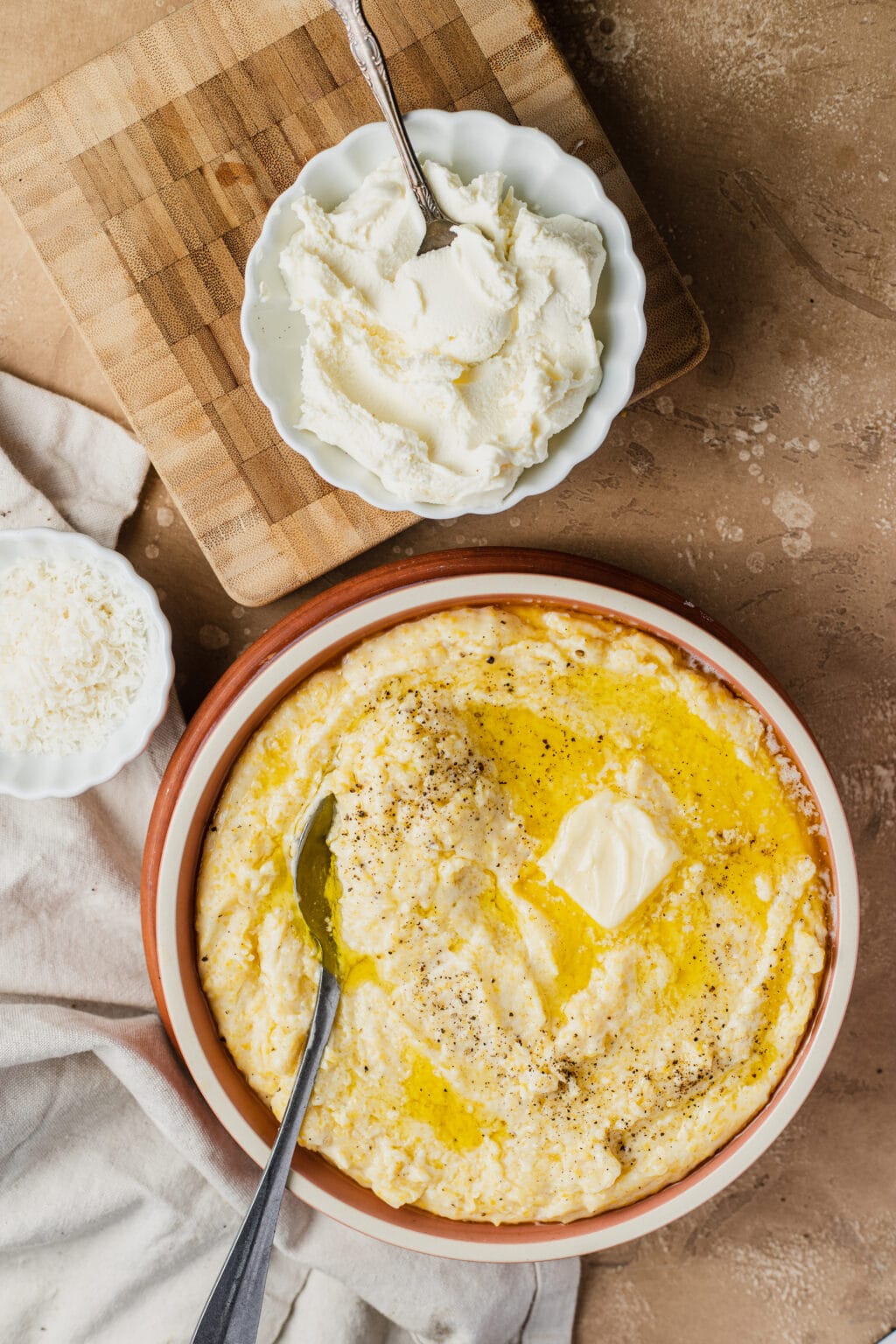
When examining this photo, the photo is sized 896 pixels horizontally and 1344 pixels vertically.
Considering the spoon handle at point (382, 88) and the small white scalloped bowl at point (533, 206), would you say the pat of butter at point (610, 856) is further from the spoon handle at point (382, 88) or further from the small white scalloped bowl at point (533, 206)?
the spoon handle at point (382, 88)

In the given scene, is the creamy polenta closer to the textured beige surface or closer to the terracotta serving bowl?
the terracotta serving bowl

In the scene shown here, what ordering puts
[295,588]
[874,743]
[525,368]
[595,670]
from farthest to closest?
[874,743], [295,588], [595,670], [525,368]

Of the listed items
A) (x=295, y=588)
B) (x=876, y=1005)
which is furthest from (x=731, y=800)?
(x=295, y=588)

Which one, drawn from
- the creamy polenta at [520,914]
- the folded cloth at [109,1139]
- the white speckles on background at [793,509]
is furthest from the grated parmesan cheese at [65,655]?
the white speckles on background at [793,509]

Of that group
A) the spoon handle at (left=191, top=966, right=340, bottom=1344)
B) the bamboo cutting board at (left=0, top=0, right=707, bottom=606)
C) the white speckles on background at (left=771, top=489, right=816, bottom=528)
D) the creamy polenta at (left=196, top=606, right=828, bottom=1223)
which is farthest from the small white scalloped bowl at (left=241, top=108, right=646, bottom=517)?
the spoon handle at (left=191, top=966, right=340, bottom=1344)

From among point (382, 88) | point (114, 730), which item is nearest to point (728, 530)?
point (382, 88)

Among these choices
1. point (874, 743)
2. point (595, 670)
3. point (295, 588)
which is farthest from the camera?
point (874, 743)

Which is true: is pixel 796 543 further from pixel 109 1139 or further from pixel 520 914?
pixel 109 1139

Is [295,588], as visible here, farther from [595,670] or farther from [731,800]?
[731,800]
